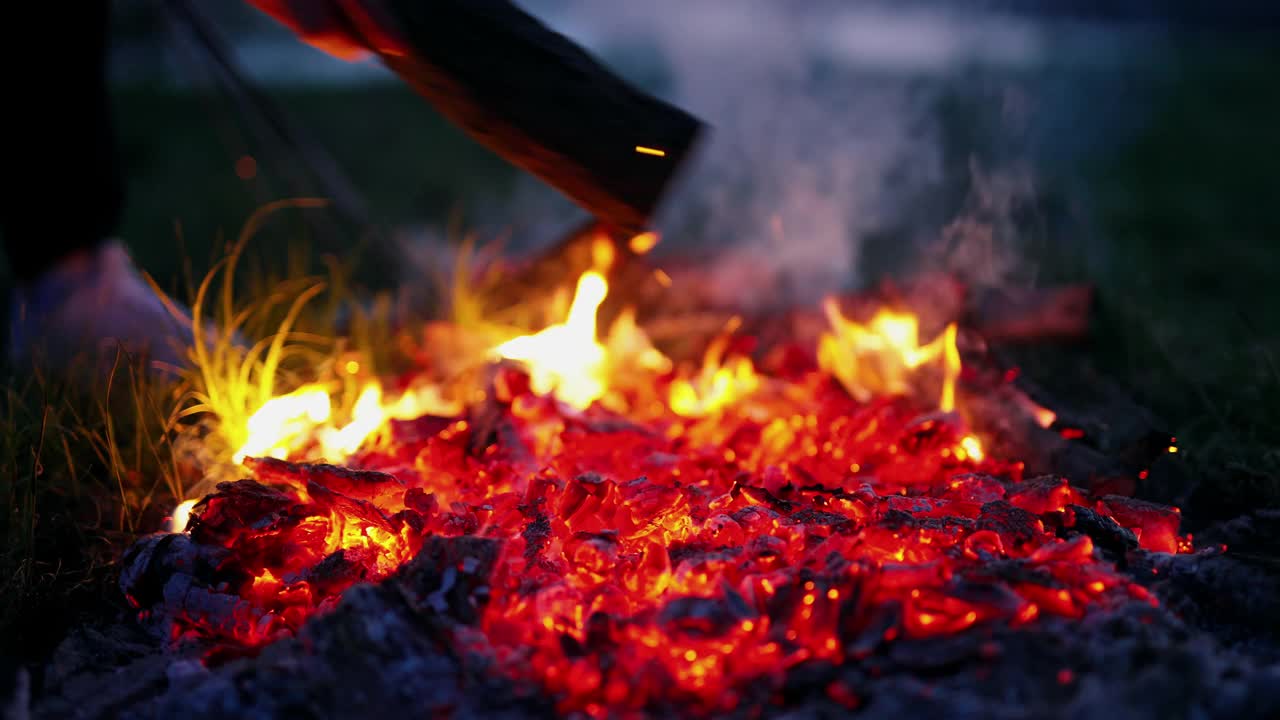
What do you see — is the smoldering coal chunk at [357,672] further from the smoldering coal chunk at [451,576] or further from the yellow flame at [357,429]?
the yellow flame at [357,429]

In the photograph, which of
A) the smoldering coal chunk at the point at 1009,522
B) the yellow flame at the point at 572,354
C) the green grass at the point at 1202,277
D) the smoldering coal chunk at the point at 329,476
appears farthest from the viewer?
the yellow flame at the point at 572,354

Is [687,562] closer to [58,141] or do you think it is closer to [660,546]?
[660,546]

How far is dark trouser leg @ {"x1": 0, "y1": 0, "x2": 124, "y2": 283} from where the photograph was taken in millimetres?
3428

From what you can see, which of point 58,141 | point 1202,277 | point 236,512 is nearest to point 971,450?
point 236,512

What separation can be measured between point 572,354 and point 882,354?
4.04 feet

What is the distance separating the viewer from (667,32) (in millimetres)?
5910

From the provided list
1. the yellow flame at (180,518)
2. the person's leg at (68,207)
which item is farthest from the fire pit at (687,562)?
the person's leg at (68,207)

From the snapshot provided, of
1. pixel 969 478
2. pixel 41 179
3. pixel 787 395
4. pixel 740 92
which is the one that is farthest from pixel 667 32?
pixel 969 478

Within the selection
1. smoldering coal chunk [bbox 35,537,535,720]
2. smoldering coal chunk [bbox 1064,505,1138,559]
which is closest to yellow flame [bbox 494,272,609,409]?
smoldering coal chunk [bbox 35,537,535,720]

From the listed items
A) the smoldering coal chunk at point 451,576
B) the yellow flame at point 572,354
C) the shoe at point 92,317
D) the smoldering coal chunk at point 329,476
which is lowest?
the shoe at point 92,317

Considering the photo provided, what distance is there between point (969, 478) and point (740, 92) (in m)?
3.13

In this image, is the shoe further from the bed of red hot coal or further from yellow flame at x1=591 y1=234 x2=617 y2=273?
yellow flame at x1=591 y1=234 x2=617 y2=273

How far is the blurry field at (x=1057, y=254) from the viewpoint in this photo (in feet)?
8.94

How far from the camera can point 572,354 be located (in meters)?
3.60
